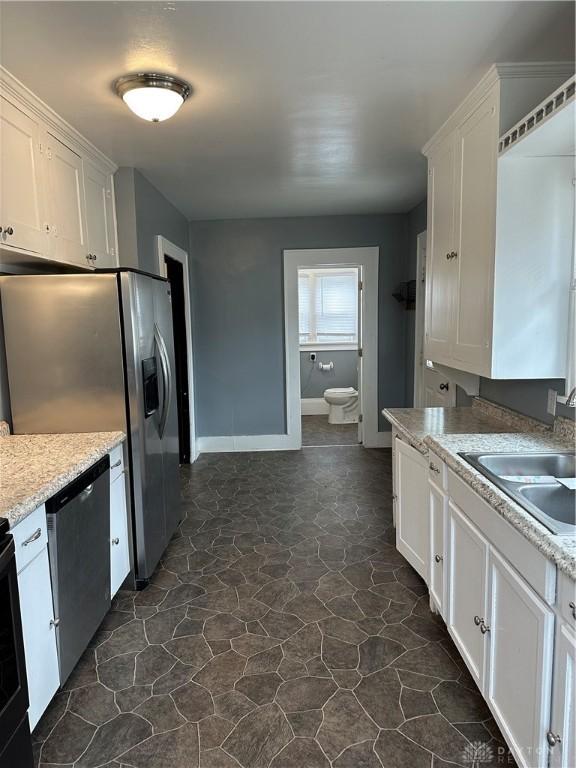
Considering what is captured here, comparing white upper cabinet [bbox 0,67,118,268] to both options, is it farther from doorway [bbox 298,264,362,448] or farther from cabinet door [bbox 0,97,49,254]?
doorway [bbox 298,264,362,448]

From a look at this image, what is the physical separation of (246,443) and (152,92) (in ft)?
12.6

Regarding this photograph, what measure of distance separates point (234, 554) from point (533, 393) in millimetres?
2004

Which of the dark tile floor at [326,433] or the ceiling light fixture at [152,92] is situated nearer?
the ceiling light fixture at [152,92]

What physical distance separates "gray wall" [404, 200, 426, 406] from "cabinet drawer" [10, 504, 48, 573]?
12.9 ft

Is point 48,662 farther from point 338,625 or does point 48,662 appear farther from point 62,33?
point 62,33

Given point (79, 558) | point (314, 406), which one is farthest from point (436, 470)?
point (314, 406)

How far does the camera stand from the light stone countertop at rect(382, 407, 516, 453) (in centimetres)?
237

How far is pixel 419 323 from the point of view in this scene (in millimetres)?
4629

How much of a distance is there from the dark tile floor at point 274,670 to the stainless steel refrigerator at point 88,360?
1.62 feet

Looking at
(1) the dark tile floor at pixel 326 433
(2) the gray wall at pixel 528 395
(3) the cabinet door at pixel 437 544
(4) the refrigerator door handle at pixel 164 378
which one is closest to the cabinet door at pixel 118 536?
(4) the refrigerator door handle at pixel 164 378

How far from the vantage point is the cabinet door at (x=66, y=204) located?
2424 mm

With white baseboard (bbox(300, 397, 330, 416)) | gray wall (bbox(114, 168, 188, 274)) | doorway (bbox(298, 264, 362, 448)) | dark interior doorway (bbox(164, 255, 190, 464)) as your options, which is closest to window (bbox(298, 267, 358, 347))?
doorway (bbox(298, 264, 362, 448))

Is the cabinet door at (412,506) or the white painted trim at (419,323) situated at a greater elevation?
the white painted trim at (419,323)

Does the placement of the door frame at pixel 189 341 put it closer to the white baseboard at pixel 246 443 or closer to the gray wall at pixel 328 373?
the white baseboard at pixel 246 443
